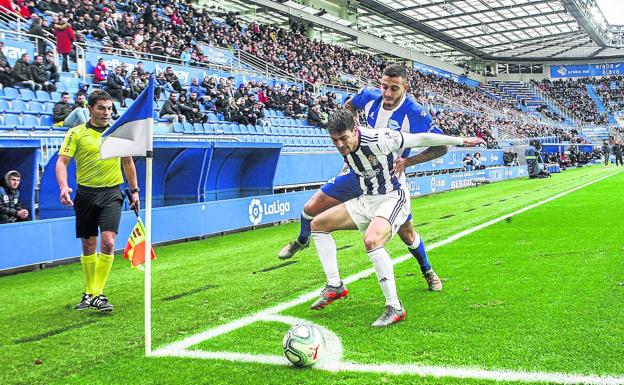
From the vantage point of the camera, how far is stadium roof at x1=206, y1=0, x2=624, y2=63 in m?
41.8

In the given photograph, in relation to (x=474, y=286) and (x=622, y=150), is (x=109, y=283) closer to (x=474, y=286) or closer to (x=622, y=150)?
(x=474, y=286)

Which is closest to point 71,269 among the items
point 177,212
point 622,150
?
point 177,212

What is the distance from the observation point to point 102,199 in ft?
18.9

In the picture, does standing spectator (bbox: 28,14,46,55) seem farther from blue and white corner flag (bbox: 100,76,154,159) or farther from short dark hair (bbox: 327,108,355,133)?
short dark hair (bbox: 327,108,355,133)

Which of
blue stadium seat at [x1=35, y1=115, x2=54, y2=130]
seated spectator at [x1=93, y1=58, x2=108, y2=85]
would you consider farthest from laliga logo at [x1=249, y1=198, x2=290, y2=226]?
seated spectator at [x1=93, y1=58, x2=108, y2=85]

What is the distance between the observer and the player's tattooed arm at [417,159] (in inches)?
199

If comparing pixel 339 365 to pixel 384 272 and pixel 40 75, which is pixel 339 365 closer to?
pixel 384 272

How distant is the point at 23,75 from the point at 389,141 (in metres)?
11.5

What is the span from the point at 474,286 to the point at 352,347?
2.30 metres

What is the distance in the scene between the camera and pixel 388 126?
580 cm

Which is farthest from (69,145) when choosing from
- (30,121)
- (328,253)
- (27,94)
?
(27,94)

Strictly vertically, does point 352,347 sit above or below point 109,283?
above

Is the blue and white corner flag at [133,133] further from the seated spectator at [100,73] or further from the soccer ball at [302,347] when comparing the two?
the seated spectator at [100,73]

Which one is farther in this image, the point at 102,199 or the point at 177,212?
the point at 177,212
